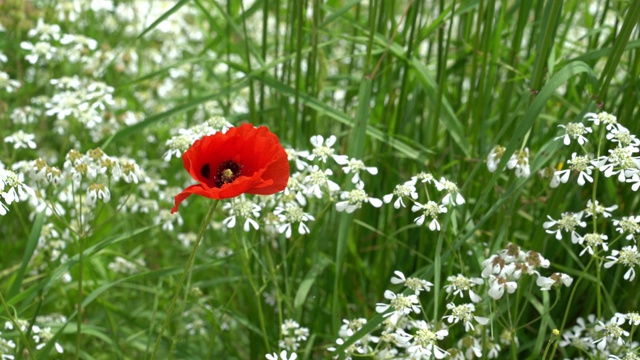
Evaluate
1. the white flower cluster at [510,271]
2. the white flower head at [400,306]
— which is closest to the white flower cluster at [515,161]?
the white flower cluster at [510,271]

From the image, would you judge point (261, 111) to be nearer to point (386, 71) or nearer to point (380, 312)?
point (386, 71)

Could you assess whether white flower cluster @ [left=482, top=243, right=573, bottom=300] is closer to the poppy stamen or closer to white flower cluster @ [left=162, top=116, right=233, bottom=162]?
the poppy stamen

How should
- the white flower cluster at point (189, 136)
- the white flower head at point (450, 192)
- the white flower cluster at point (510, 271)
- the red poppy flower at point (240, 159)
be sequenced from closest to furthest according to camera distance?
1. the red poppy flower at point (240, 159)
2. the white flower cluster at point (510, 271)
3. the white flower head at point (450, 192)
4. the white flower cluster at point (189, 136)

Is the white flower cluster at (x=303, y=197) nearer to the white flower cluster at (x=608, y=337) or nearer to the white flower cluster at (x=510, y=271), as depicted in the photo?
the white flower cluster at (x=510, y=271)

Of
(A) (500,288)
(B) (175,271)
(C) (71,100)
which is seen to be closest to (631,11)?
(A) (500,288)

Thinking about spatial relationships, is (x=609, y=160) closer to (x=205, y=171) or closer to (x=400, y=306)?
(x=400, y=306)

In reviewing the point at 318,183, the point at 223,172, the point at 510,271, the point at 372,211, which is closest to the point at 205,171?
the point at 223,172
